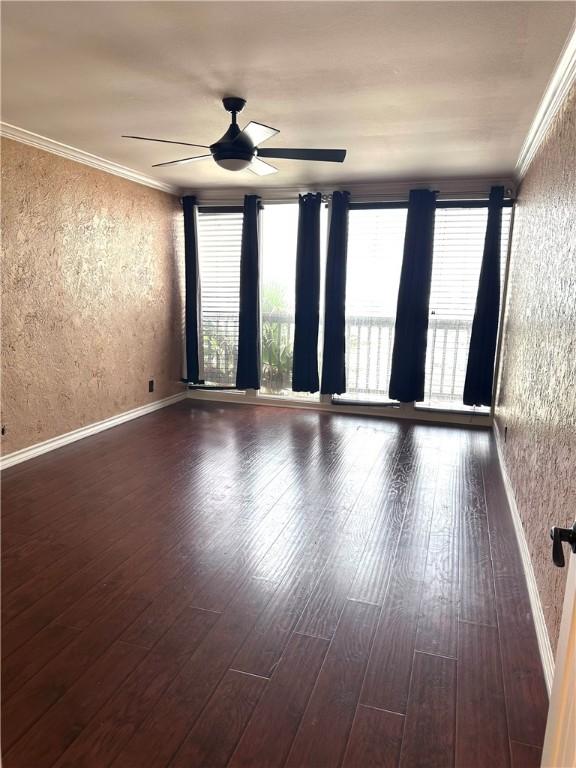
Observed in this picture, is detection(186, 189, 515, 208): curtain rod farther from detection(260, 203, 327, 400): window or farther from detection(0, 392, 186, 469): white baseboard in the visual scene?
detection(0, 392, 186, 469): white baseboard

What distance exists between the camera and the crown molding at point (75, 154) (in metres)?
3.70

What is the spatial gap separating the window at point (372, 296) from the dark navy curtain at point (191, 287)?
1.78m

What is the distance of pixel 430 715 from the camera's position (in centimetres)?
175

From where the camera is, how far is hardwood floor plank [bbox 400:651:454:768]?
159cm

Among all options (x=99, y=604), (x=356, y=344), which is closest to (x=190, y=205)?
(x=356, y=344)

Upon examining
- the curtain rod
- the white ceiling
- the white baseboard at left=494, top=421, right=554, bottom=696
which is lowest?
the white baseboard at left=494, top=421, right=554, bottom=696

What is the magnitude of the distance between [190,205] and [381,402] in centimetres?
311

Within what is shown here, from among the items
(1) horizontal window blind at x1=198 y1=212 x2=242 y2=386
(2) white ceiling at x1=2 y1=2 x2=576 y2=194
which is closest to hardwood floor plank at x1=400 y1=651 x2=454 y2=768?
(2) white ceiling at x1=2 y1=2 x2=576 y2=194

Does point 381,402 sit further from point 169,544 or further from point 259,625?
point 259,625

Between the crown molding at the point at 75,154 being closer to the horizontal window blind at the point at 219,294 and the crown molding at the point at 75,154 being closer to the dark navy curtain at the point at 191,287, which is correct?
the dark navy curtain at the point at 191,287

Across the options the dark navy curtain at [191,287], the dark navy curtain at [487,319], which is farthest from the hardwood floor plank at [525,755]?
the dark navy curtain at [191,287]

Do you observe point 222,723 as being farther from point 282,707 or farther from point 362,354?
point 362,354

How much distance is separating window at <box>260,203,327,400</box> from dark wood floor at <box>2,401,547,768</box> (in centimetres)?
220

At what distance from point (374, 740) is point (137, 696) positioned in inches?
32.0
